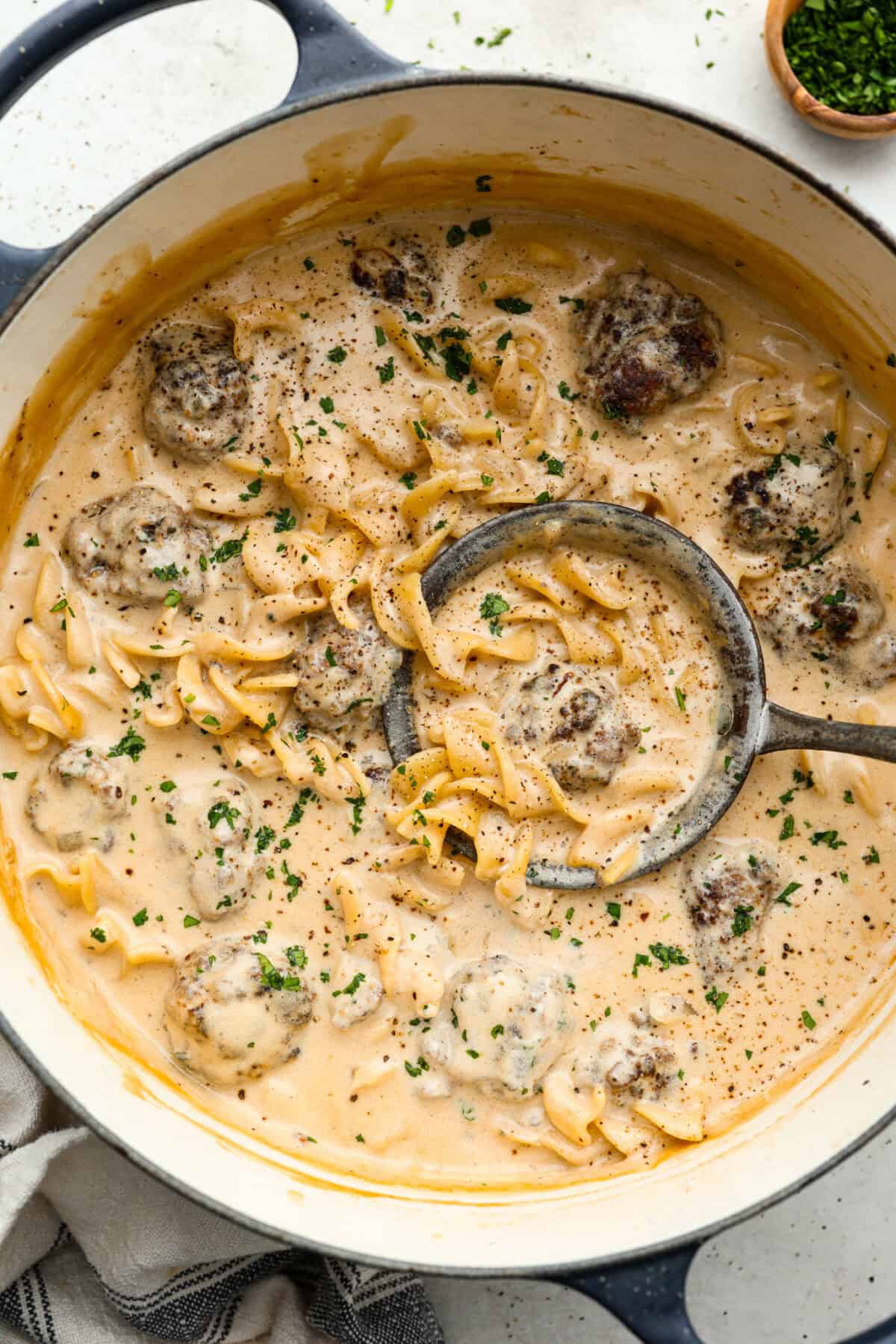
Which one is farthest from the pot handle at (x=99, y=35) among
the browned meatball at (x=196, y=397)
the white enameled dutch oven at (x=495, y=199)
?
the browned meatball at (x=196, y=397)

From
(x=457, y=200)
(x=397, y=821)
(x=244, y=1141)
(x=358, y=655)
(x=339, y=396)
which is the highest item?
(x=457, y=200)

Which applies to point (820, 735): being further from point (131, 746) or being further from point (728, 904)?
point (131, 746)

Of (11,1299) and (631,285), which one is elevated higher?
(631,285)

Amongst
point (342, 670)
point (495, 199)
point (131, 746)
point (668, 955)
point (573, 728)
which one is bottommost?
point (668, 955)

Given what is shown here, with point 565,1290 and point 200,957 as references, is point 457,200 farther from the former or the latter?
point 565,1290

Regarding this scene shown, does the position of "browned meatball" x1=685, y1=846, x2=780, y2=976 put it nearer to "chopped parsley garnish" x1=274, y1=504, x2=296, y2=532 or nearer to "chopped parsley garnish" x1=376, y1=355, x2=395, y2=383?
"chopped parsley garnish" x1=274, y1=504, x2=296, y2=532

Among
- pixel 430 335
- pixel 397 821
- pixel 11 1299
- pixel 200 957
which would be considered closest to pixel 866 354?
pixel 430 335

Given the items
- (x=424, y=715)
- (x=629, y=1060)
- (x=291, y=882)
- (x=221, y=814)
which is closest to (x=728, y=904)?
(x=629, y=1060)
